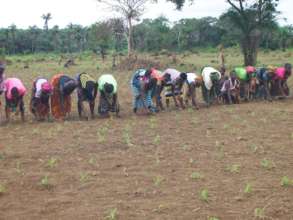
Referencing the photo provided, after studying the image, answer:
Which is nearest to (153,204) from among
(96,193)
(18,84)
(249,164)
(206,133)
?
(96,193)

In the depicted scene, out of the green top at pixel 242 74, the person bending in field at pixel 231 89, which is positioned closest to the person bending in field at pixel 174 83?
the person bending in field at pixel 231 89

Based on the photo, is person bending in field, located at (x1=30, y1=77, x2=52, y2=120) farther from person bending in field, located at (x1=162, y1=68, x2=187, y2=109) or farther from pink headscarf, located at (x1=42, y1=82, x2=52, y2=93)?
person bending in field, located at (x1=162, y1=68, x2=187, y2=109)

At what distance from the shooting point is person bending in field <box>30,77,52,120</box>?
12127mm

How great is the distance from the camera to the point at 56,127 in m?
11.8

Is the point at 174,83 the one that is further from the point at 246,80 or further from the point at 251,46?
the point at 251,46

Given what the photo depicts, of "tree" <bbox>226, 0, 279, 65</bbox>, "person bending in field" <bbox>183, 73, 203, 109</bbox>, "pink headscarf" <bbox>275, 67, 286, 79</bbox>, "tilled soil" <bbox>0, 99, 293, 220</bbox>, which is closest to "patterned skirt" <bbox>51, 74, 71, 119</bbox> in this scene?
"tilled soil" <bbox>0, 99, 293, 220</bbox>

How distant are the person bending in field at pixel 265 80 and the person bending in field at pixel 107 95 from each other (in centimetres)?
434

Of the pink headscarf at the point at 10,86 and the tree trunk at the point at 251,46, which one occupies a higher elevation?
the tree trunk at the point at 251,46

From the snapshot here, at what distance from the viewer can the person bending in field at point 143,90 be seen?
13.3 metres

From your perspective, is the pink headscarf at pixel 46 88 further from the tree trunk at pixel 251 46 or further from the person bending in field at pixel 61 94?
the tree trunk at pixel 251 46

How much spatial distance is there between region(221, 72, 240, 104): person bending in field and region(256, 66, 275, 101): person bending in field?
708mm

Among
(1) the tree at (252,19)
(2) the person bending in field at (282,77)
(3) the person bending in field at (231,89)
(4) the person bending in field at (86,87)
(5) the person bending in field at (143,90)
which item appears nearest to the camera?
(4) the person bending in field at (86,87)

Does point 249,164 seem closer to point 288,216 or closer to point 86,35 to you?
point 288,216

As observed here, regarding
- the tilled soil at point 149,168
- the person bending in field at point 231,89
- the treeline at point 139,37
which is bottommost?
the tilled soil at point 149,168
